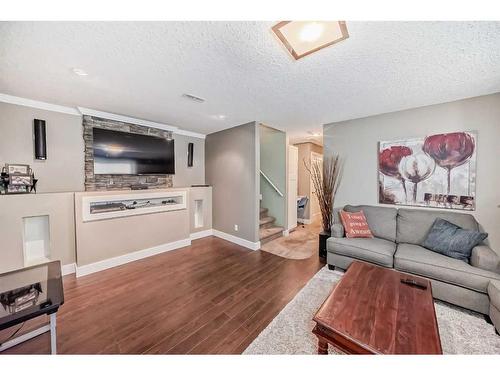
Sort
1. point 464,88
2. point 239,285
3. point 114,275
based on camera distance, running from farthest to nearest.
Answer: point 114,275
point 239,285
point 464,88

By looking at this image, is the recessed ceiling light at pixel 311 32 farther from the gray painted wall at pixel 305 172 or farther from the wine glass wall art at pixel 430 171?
the gray painted wall at pixel 305 172

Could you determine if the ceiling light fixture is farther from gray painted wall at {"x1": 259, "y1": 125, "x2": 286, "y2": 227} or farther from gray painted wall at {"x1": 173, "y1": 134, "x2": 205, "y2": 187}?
gray painted wall at {"x1": 259, "y1": 125, "x2": 286, "y2": 227}

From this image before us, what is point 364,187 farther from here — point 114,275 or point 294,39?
point 114,275

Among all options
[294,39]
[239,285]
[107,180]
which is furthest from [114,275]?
[294,39]

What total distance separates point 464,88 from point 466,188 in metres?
1.28

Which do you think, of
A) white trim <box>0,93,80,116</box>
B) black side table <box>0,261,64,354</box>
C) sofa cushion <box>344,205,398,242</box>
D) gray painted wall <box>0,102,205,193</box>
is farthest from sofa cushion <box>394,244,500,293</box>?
white trim <box>0,93,80,116</box>

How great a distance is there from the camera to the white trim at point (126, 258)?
9.05 ft

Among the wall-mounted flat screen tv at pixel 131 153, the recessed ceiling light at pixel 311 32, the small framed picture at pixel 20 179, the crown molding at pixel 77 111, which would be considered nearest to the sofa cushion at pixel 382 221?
the recessed ceiling light at pixel 311 32

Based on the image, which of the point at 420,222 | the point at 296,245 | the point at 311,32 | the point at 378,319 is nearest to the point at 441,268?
the point at 420,222

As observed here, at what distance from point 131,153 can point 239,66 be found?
2716mm

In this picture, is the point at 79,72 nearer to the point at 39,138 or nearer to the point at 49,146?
the point at 39,138

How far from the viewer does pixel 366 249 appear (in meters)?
2.48
